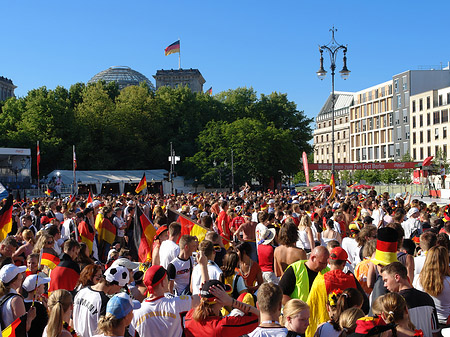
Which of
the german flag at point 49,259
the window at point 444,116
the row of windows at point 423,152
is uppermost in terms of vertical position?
the window at point 444,116

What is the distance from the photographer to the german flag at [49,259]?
22.9 ft

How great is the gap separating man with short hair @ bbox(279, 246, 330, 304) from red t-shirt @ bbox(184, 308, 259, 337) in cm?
113

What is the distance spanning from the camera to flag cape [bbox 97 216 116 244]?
37.8ft

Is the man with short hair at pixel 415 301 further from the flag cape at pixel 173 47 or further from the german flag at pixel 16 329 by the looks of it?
the flag cape at pixel 173 47

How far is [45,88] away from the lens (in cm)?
5850

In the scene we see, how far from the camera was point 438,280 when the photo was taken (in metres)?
5.14

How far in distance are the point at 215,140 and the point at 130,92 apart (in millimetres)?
14797

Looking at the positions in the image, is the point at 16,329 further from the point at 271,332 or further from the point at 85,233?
the point at 85,233

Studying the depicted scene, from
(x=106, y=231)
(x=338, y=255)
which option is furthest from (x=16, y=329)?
(x=106, y=231)

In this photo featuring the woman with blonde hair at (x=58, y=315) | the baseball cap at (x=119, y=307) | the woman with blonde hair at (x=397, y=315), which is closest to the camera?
the woman with blonde hair at (x=397, y=315)

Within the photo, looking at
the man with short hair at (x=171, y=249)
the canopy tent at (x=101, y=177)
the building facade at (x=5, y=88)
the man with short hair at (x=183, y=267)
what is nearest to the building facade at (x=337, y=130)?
the canopy tent at (x=101, y=177)

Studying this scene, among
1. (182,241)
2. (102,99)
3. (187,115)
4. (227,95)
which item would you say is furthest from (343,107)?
(182,241)

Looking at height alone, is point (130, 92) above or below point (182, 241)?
above

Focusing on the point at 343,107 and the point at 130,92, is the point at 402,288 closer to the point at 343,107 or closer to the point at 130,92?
the point at 130,92
